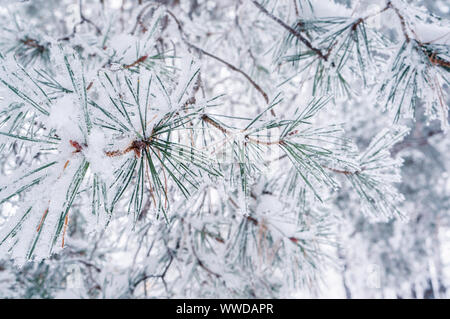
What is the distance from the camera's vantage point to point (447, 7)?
310 cm

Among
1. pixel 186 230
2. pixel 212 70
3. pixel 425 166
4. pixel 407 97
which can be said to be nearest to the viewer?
pixel 407 97

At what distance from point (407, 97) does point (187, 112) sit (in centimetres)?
54

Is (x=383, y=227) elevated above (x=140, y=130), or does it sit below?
above

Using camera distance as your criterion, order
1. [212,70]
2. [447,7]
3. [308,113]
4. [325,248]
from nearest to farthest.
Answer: [308,113]
[325,248]
[212,70]
[447,7]

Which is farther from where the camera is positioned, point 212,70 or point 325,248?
point 212,70

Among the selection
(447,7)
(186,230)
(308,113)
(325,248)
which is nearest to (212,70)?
(186,230)

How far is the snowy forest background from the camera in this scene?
0.41 m

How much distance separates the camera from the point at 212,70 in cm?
267

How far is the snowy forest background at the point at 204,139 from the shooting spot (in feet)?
1.33

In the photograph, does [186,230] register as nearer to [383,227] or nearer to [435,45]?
[435,45]

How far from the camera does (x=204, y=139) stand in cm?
63

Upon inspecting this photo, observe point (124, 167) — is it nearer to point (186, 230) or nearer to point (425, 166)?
point (186, 230)

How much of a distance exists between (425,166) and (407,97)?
410cm
